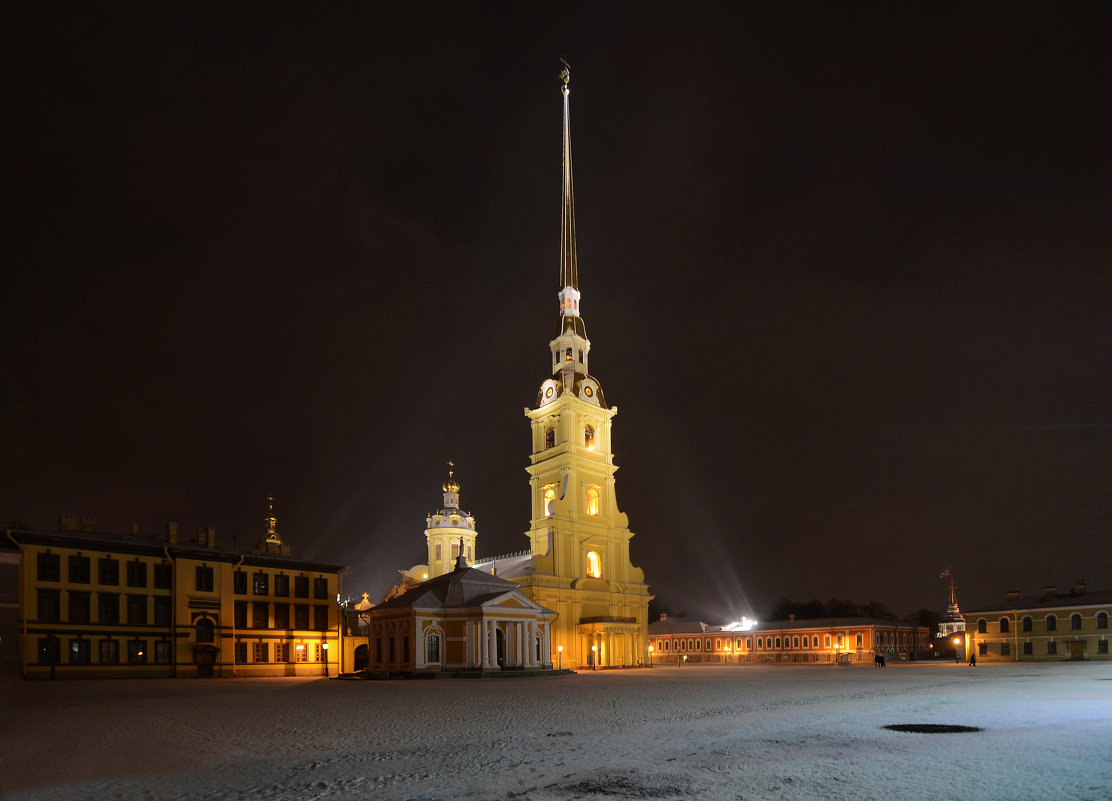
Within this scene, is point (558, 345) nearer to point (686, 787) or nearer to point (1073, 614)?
point (1073, 614)

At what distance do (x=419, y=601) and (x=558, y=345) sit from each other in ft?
115

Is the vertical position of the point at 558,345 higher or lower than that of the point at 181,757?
higher

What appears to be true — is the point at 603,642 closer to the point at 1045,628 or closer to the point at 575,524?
the point at 575,524

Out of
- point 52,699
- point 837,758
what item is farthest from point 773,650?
point 837,758

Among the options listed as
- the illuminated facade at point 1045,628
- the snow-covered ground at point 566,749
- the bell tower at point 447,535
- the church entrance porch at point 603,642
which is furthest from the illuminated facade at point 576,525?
the snow-covered ground at point 566,749

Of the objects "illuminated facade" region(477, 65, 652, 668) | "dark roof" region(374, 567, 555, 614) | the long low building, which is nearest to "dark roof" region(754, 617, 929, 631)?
the long low building

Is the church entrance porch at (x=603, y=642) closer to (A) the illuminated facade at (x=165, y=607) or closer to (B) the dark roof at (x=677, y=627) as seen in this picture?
(A) the illuminated facade at (x=165, y=607)

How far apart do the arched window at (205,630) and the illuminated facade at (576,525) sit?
2365 cm

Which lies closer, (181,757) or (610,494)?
(181,757)

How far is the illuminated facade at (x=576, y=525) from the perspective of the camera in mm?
67125

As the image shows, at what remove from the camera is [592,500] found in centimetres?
7456

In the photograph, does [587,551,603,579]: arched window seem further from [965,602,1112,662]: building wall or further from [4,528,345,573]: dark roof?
[965,602,1112,662]: building wall

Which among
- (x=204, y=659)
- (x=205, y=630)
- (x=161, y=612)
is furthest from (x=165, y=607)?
(x=204, y=659)

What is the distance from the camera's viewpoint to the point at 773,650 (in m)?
98.0
